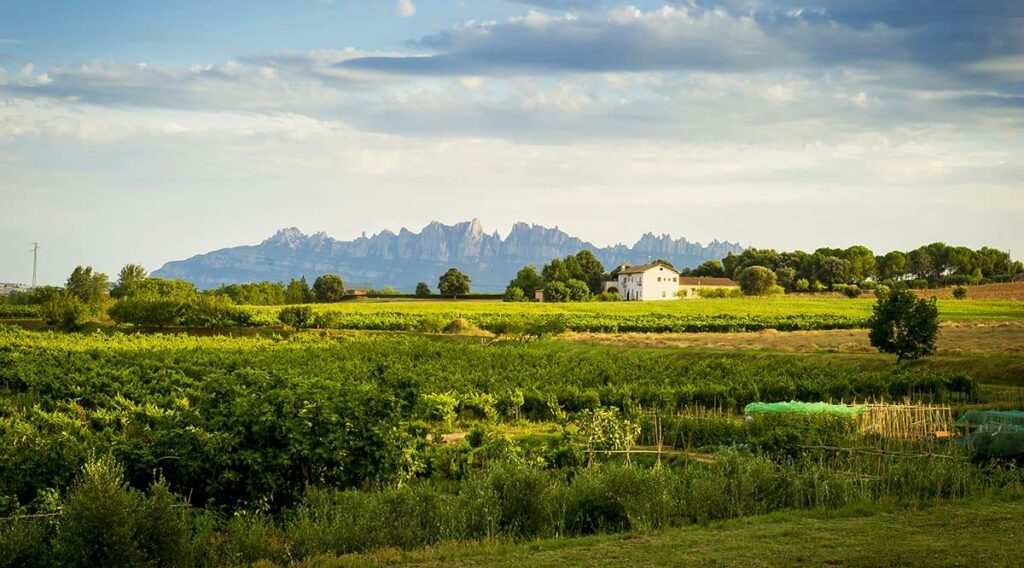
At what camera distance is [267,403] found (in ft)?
59.0

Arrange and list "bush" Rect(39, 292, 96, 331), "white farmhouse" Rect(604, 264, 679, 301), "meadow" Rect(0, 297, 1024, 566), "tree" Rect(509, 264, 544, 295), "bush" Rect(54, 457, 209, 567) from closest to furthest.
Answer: "bush" Rect(54, 457, 209, 567), "meadow" Rect(0, 297, 1024, 566), "bush" Rect(39, 292, 96, 331), "white farmhouse" Rect(604, 264, 679, 301), "tree" Rect(509, 264, 544, 295)

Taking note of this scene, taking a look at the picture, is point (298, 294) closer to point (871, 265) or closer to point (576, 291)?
point (576, 291)

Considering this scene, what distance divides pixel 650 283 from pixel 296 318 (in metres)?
Result: 70.7

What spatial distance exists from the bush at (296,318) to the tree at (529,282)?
2647 inches

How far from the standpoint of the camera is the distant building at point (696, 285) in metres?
142

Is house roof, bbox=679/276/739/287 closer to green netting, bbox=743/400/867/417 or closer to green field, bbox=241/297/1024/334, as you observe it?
green field, bbox=241/297/1024/334

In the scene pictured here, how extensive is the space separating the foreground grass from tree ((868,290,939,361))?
2812cm

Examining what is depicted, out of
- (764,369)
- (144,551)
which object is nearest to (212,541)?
(144,551)

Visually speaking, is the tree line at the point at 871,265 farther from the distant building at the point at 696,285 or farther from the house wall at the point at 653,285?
the house wall at the point at 653,285

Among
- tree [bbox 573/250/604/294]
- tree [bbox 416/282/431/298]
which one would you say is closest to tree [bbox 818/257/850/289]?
tree [bbox 573/250/604/294]

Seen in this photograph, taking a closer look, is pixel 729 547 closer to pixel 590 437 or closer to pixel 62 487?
pixel 590 437

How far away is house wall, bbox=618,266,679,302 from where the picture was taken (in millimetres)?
139000

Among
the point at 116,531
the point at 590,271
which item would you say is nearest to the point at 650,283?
the point at 590,271

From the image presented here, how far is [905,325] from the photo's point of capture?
41750mm
